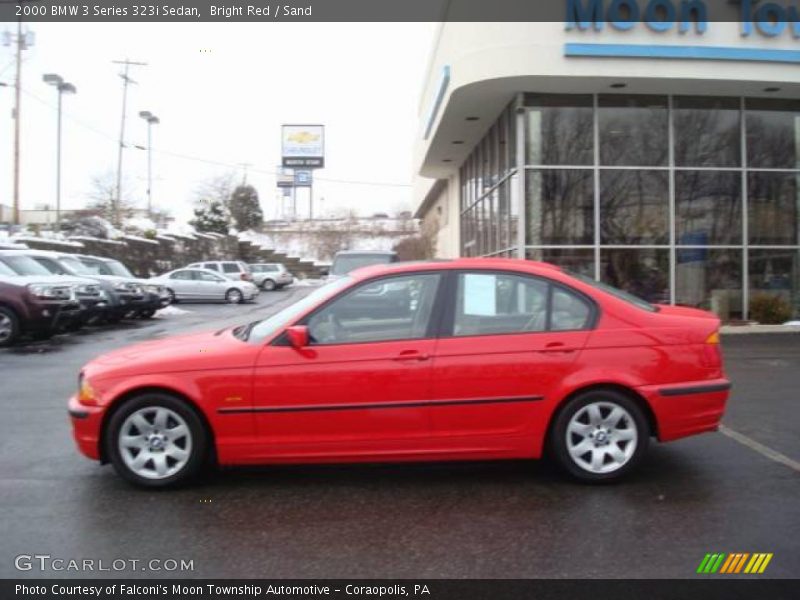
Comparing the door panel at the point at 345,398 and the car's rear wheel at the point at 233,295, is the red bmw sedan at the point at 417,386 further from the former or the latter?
the car's rear wheel at the point at 233,295

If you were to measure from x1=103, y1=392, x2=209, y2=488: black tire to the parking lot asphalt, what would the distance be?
11 cm

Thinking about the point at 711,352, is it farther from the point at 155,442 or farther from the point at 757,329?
the point at 757,329

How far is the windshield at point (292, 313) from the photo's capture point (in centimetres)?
465

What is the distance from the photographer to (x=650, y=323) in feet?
15.4

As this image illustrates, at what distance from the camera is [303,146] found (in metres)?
69.8

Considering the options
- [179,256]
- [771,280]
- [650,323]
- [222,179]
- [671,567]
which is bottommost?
[671,567]

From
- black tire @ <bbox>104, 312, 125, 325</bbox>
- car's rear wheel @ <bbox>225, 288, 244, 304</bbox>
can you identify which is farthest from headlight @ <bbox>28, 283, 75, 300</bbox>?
car's rear wheel @ <bbox>225, 288, 244, 304</bbox>

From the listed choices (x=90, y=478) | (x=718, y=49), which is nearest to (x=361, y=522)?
(x=90, y=478)

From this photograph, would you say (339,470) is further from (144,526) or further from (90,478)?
(90,478)

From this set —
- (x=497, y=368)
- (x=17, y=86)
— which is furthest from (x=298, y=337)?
(x=17, y=86)

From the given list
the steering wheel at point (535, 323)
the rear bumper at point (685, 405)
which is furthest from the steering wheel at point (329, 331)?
the rear bumper at point (685, 405)

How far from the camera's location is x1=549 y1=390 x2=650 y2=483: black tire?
15.0 ft

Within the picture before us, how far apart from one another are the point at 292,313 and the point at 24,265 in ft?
38.2

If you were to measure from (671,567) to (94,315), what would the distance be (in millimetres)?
14482
